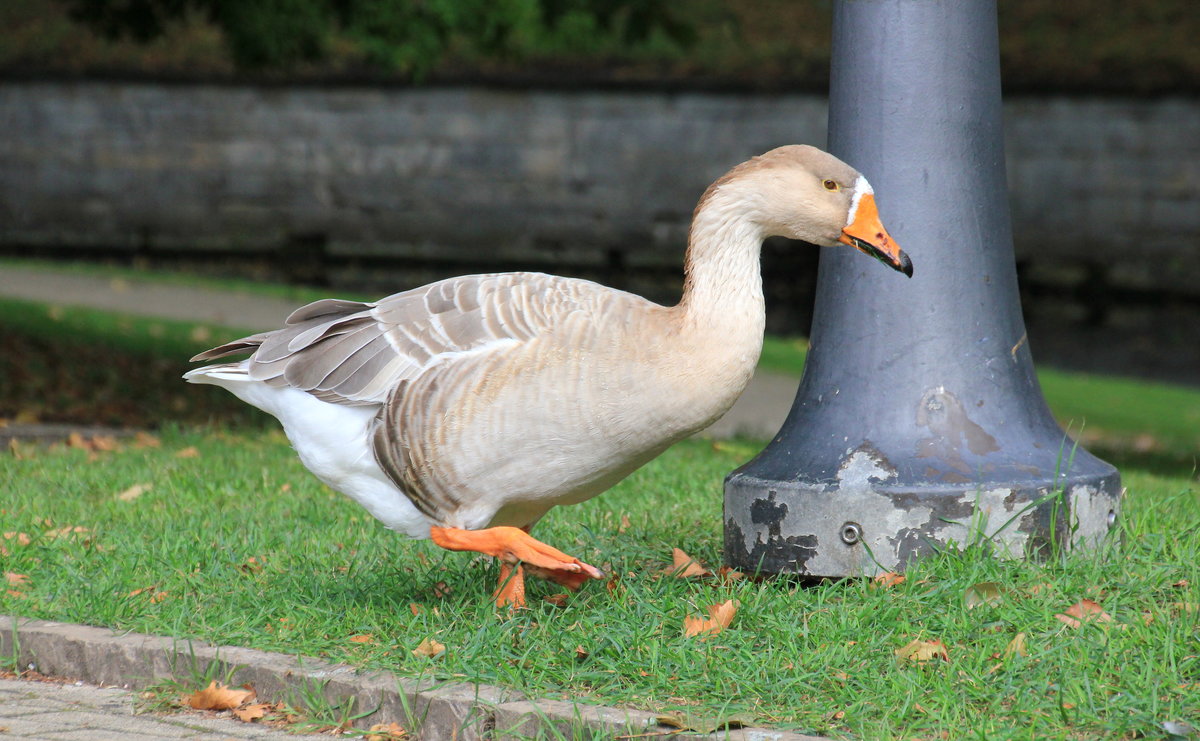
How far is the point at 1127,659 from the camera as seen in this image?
3758mm

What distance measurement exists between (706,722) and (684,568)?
135 cm

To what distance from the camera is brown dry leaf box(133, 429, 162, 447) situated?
27.9 ft

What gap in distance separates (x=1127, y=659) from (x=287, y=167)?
20247 mm

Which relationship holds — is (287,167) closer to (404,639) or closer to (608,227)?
(608,227)

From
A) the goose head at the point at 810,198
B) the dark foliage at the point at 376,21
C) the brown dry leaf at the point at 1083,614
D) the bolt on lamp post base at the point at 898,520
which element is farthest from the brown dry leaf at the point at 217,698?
the dark foliage at the point at 376,21

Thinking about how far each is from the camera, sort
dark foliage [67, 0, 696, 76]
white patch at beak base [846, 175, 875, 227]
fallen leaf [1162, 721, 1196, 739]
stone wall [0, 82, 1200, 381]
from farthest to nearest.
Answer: stone wall [0, 82, 1200, 381] → dark foliage [67, 0, 696, 76] → white patch at beak base [846, 175, 875, 227] → fallen leaf [1162, 721, 1196, 739]

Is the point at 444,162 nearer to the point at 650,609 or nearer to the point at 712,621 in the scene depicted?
the point at 650,609

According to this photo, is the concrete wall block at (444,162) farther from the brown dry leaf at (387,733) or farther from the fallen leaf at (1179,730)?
the fallen leaf at (1179,730)

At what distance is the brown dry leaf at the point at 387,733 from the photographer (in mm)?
3787

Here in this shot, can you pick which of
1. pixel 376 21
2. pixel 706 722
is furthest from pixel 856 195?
pixel 376 21

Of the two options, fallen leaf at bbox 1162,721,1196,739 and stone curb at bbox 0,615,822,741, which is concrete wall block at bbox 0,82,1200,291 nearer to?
stone curb at bbox 0,615,822,741

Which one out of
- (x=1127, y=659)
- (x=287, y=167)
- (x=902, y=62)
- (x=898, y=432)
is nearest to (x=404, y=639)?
(x=898, y=432)

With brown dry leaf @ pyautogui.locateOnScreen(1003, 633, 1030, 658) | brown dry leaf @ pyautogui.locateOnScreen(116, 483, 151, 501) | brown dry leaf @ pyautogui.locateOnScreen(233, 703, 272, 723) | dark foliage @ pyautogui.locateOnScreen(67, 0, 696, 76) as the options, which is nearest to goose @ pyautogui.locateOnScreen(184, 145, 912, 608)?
brown dry leaf @ pyautogui.locateOnScreen(233, 703, 272, 723)

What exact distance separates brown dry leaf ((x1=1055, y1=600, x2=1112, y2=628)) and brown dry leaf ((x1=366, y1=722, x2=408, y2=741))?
2.02 metres
